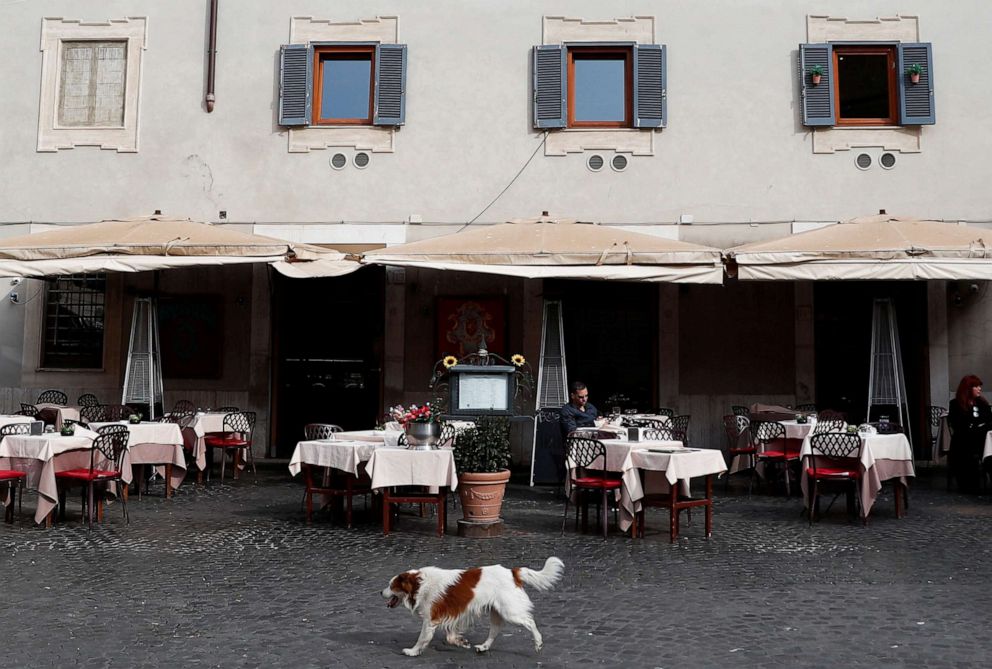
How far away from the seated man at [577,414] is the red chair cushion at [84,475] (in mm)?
4193

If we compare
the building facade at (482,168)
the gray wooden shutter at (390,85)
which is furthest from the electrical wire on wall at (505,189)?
the gray wooden shutter at (390,85)

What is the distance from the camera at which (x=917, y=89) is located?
13125 mm

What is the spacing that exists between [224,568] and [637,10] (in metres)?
10.0

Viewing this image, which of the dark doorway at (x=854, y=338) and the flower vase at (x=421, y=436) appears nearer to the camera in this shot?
the flower vase at (x=421, y=436)

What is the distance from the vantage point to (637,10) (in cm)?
1362

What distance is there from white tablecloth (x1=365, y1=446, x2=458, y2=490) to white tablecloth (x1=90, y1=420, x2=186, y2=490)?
10.7ft

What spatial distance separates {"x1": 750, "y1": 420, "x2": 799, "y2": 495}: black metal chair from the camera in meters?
10.5

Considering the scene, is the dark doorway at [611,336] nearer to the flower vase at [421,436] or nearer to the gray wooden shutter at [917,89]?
the gray wooden shutter at [917,89]

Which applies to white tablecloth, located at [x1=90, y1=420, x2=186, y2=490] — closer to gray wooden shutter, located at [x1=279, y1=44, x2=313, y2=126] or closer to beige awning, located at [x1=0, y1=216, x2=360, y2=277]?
beige awning, located at [x1=0, y1=216, x2=360, y2=277]

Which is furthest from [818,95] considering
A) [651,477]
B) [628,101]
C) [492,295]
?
[651,477]

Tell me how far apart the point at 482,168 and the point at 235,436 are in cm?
487

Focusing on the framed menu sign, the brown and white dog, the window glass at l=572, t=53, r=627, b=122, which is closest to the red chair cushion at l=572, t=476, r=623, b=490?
the framed menu sign

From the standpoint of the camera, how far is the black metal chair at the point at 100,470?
27.3ft

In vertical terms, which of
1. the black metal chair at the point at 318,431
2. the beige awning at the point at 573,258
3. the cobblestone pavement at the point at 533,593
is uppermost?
the beige awning at the point at 573,258
